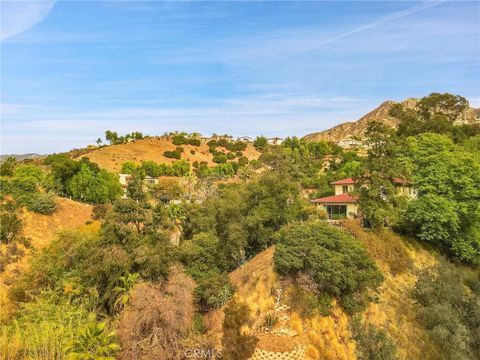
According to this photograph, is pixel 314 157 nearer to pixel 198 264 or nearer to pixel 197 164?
pixel 197 164

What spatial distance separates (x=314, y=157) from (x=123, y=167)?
120 feet

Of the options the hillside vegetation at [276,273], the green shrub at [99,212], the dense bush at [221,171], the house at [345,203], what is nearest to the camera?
the hillside vegetation at [276,273]

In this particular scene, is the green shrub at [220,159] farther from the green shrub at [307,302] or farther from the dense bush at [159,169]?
the green shrub at [307,302]

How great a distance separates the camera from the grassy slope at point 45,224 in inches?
1188

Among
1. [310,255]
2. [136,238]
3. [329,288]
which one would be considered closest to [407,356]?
[329,288]

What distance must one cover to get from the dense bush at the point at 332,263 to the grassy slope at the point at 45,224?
64.5 feet

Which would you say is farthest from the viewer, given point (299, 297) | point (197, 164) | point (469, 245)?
point (197, 164)

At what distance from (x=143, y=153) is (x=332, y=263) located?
73924 millimetres

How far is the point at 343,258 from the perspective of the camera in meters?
21.6

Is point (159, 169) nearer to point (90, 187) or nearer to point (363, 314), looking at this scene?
point (90, 187)

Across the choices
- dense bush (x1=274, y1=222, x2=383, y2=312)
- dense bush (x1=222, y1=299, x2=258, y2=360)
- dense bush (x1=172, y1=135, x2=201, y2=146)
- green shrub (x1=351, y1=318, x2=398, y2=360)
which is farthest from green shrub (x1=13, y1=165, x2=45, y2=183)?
dense bush (x1=172, y1=135, x2=201, y2=146)

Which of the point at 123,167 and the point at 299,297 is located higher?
the point at 123,167

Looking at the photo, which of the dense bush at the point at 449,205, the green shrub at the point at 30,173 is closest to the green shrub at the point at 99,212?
the green shrub at the point at 30,173

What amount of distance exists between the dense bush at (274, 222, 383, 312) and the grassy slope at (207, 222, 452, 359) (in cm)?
89
